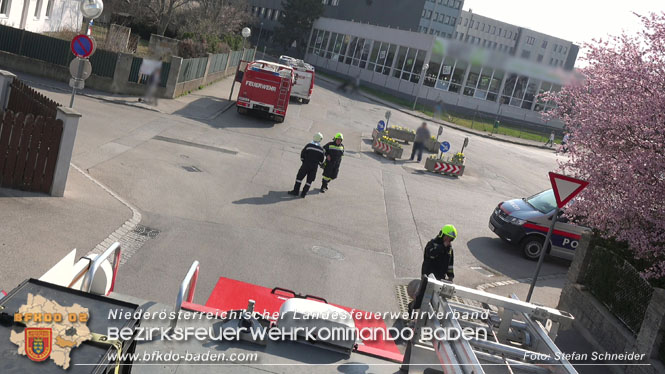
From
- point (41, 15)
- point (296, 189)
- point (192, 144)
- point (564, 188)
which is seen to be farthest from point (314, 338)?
point (41, 15)

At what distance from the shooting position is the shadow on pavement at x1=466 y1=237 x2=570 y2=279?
14.7 metres

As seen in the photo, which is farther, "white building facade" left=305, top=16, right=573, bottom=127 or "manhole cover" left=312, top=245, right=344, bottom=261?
"white building facade" left=305, top=16, right=573, bottom=127

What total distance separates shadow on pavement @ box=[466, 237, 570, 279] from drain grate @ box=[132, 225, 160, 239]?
24.8ft

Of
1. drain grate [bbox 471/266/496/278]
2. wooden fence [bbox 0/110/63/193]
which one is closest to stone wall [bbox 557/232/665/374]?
drain grate [bbox 471/266/496/278]

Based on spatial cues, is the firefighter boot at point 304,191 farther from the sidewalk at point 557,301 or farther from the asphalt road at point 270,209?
the sidewalk at point 557,301

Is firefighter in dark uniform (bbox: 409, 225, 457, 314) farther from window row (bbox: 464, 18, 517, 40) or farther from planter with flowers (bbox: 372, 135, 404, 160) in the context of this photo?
window row (bbox: 464, 18, 517, 40)

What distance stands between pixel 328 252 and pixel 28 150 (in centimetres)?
603

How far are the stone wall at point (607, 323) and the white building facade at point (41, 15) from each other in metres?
25.1

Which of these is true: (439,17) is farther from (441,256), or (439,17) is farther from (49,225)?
(49,225)

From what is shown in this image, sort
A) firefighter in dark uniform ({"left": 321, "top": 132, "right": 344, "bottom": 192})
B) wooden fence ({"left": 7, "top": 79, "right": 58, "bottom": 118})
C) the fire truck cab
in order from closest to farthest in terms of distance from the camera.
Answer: the fire truck cab → wooden fence ({"left": 7, "top": 79, "right": 58, "bottom": 118}) → firefighter in dark uniform ({"left": 321, "top": 132, "right": 344, "bottom": 192})

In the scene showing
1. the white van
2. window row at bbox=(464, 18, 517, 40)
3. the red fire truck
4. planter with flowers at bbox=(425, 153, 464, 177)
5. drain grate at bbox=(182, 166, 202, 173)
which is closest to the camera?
drain grate at bbox=(182, 166, 202, 173)

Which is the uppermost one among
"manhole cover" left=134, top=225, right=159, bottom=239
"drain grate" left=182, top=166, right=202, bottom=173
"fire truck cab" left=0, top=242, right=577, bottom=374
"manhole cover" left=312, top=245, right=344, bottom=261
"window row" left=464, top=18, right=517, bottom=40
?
"window row" left=464, top=18, right=517, bottom=40

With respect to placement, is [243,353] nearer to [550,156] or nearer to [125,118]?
[125,118]

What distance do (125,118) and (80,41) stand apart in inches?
270
